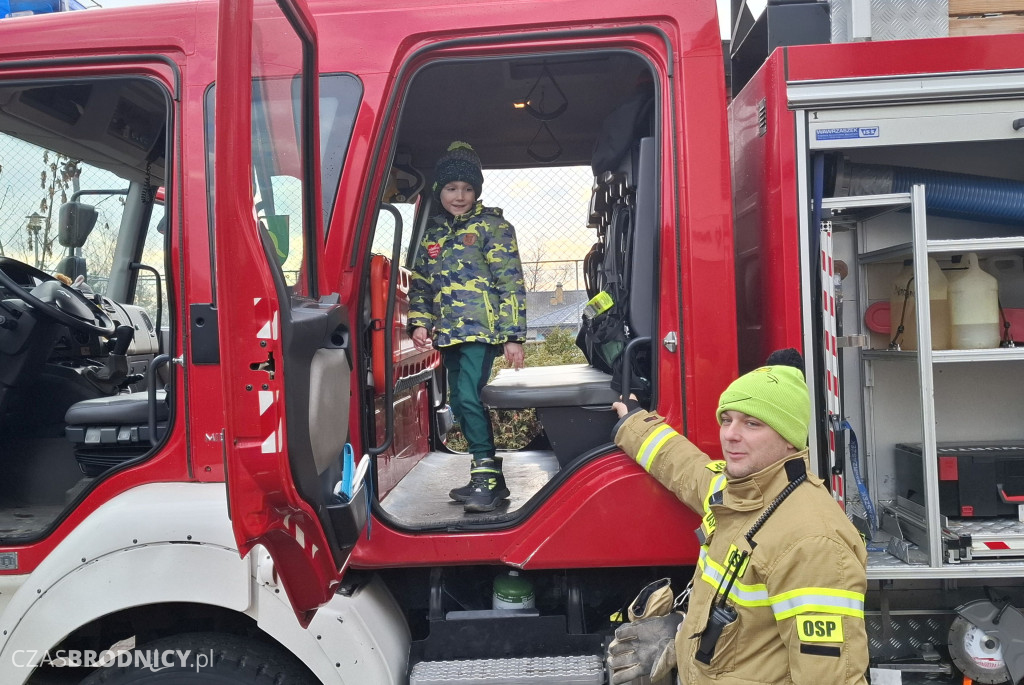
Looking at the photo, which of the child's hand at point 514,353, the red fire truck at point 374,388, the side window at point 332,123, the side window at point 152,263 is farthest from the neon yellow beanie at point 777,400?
the side window at point 152,263

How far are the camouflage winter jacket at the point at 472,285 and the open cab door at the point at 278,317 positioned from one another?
2.64 ft

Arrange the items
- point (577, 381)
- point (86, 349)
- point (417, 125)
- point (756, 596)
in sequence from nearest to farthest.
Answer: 1. point (756, 596)
2. point (577, 381)
3. point (86, 349)
4. point (417, 125)

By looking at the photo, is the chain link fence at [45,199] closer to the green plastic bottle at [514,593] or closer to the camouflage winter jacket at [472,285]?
the camouflage winter jacket at [472,285]

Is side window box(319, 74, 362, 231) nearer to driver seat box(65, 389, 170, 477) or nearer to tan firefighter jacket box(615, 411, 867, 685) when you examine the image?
driver seat box(65, 389, 170, 477)

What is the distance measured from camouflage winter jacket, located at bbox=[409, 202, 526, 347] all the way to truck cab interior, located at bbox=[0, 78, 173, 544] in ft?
3.21

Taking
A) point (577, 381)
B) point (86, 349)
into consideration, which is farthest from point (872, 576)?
point (86, 349)

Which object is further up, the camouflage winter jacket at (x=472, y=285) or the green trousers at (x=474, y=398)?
the camouflage winter jacket at (x=472, y=285)

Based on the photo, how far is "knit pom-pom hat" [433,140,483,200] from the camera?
287cm

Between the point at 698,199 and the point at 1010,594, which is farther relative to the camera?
the point at 1010,594

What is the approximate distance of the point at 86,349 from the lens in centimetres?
296

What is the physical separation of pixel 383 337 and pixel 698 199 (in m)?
1.02

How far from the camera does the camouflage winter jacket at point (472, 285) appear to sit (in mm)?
2727

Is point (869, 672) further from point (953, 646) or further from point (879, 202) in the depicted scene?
point (879, 202)

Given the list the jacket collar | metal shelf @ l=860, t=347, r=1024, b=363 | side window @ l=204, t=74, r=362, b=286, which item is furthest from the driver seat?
metal shelf @ l=860, t=347, r=1024, b=363
